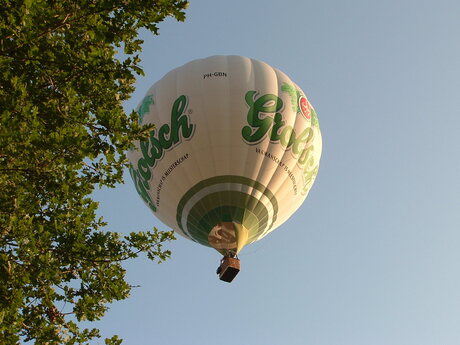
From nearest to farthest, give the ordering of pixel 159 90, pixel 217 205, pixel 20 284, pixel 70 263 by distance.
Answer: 1. pixel 20 284
2. pixel 70 263
3. pixel 217 205
4. pixel 159 90

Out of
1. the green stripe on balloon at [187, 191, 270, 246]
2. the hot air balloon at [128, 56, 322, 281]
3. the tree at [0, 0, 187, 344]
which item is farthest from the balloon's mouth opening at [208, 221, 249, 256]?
the tree at [0, 0, 187, 344]

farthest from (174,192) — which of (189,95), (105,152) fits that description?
(105,152)

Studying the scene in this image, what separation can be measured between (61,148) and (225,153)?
1135 centimetres

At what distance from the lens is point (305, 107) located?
23.1 metres

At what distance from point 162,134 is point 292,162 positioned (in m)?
4.50

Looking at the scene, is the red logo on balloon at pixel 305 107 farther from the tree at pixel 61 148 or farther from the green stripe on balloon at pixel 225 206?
the tree at pixel 61 148

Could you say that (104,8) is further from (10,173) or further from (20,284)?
(20,284)

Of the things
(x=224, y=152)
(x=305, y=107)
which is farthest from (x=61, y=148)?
(x=305, y=107)

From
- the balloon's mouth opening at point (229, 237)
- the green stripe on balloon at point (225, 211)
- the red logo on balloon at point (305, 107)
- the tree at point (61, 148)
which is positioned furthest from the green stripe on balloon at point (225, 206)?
the tree at point (61, 148)

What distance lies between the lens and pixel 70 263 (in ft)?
33.5

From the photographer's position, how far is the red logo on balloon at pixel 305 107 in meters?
22.8

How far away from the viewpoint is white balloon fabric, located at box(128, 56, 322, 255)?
21125 millimetres

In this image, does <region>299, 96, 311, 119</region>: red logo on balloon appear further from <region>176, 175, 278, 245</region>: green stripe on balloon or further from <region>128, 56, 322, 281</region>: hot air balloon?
<region>176, 175, 278, 245</region>: green stripe on balloon

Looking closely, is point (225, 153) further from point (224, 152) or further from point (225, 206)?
point (225, 206)
